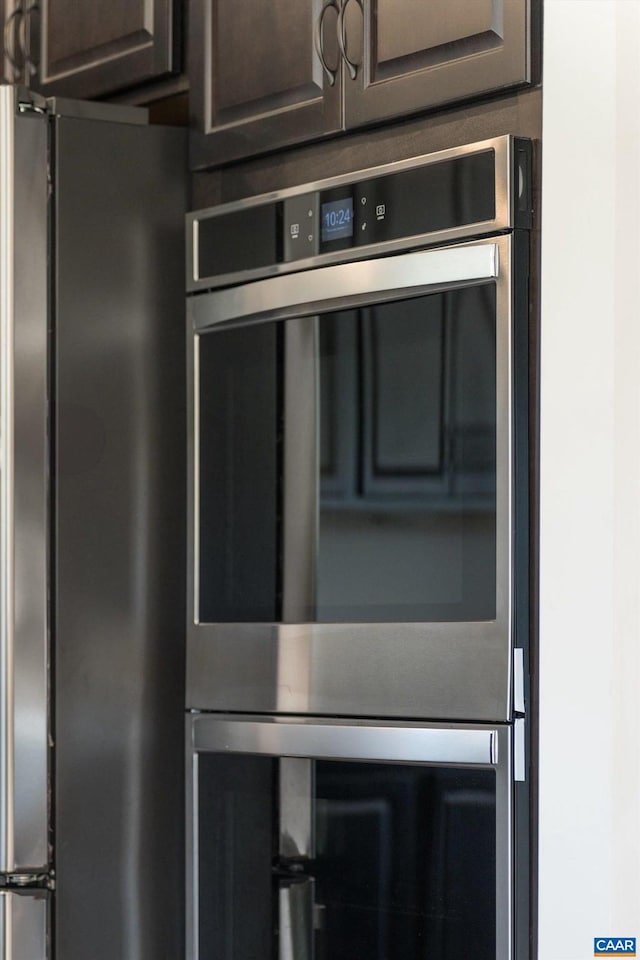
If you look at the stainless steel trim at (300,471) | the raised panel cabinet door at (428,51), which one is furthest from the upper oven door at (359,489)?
the raised panel cabinet door at (428,51)

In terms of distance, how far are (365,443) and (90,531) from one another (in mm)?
383

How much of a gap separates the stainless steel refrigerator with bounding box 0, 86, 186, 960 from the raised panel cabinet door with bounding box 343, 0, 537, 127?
0.32 meters

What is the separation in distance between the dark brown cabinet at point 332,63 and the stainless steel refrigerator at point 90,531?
0.35 ft

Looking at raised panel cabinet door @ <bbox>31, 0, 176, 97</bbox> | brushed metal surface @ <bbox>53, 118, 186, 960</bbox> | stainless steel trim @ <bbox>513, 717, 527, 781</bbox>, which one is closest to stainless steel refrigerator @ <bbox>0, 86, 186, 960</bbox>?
brushed metal surface @ <bbox>53, 118, 186, 960</bbox>

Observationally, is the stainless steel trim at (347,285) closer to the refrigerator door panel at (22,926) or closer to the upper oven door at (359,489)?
the upper oven door at (359,489)

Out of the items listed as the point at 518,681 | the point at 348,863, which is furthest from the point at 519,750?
the point at 348,863

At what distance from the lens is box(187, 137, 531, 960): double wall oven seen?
1.34m

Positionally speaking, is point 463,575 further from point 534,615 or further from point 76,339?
point 76,339

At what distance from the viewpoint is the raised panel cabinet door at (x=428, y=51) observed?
136cm

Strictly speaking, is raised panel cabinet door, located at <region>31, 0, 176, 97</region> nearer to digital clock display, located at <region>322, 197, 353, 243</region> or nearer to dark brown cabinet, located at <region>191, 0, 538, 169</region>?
dark brown cabinet, located at <region>191, 0, 538, 169</region>

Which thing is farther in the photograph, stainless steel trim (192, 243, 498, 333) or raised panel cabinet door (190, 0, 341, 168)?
raised panel cabinet door (190, 0, 341, 168)

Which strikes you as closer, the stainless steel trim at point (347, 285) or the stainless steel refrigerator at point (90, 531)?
the stainless steel trim at point (347, 285)

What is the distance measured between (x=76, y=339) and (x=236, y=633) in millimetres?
416

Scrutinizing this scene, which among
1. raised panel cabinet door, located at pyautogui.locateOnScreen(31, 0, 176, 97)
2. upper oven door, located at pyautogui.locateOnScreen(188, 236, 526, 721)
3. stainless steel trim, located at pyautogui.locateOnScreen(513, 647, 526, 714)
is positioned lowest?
stainless steel trim, located at pyautogui.locateOnScreen(513, 647, 526, 714)
